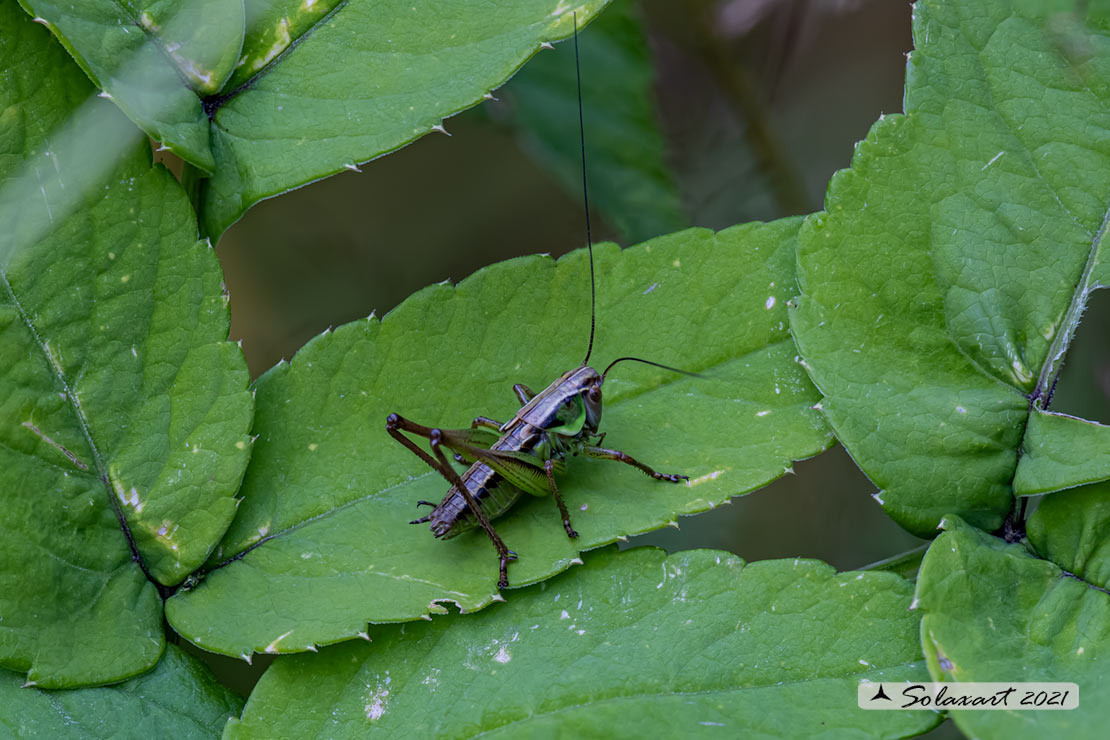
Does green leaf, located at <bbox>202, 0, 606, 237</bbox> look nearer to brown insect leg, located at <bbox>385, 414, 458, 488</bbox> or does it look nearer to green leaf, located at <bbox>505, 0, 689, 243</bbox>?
brown insect leg, located at <bbox>385, 414, 458, 488</bbox>

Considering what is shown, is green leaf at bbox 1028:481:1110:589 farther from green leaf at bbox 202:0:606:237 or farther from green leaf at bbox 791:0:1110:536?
green leaf at bbox 202:0:606:237

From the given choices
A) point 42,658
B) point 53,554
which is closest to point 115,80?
point 53,554

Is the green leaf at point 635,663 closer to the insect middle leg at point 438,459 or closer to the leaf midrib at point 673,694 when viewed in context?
the leaf midrib at point 673,694

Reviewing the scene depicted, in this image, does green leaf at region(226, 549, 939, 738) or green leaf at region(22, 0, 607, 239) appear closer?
green leaf at region(226, 549, 939, 738)

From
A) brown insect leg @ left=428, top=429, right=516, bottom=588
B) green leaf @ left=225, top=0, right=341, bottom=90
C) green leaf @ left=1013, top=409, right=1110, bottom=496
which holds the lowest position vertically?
green leaf @ left=1013, top=409, right=1110, bottom=496

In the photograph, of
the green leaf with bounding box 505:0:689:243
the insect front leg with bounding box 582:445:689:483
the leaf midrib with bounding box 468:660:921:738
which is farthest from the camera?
the green leaf with bounding box 505:0:689:243

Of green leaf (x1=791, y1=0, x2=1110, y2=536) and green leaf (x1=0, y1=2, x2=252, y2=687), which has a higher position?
green leaf (x1=0, y1=2, x2=252, y2=687)

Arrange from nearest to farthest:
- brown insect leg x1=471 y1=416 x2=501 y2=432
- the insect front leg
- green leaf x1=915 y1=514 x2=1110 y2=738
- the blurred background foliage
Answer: green leaf x1=915 y1=514 x2=1110 y2=738
the insect front leg
brown insect leg x1=471 y1=416 x2=501 y2=432
the blurred background foliage

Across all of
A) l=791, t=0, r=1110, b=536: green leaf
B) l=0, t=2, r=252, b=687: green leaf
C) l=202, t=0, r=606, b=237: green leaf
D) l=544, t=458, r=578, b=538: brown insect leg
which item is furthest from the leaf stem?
l=0, t=2, r=252, b=687: green leaf
